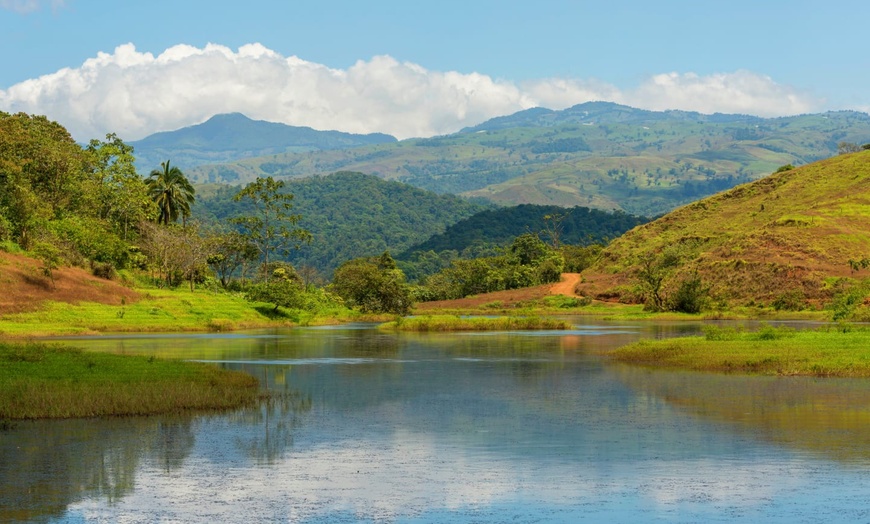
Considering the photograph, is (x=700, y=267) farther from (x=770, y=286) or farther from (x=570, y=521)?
(x=570, y=521)

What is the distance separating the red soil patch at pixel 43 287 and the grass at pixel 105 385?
38.5 metres

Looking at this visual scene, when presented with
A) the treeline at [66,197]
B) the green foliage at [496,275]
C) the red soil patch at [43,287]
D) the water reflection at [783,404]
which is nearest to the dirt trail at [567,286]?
the green foliage at [496,275]


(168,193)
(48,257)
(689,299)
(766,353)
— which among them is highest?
(168,193)

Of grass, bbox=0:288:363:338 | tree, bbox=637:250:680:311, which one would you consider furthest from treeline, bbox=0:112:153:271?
tree, bbox=637:250:680:311

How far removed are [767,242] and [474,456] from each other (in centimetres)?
12595

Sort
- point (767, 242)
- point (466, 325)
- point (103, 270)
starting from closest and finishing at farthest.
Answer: point (466, 325) → point (103, 270) → point (767, 242)

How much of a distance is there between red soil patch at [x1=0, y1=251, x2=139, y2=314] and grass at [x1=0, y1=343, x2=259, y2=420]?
38494 mm

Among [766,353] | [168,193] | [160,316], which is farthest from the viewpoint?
[168,193]

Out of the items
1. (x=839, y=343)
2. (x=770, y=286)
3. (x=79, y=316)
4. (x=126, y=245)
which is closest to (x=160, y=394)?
(x=839, y=343)

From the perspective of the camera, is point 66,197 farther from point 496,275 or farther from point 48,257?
point 496,275

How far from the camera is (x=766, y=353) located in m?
55.6

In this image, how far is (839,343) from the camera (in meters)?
59.0

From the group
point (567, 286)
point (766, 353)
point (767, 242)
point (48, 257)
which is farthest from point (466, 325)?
point (567, 286)

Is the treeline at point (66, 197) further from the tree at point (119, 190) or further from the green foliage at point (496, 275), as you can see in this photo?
the green foliage at point (496, 275)
